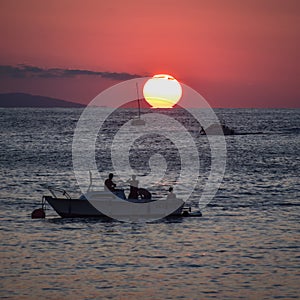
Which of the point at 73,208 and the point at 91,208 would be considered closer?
the point at 91,208

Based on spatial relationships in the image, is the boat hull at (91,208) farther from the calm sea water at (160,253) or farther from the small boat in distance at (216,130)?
the small boat in distance at (216,130)

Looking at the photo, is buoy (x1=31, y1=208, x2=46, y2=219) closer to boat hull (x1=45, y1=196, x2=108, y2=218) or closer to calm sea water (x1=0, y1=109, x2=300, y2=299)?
calm sea water (x1=0, y1=109, x2=300, y2=299)

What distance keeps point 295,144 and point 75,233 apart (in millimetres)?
84618

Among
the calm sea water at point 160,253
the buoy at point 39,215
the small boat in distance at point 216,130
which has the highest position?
the small boat in distance at point 216,130

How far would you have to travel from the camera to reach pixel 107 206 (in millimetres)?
38094

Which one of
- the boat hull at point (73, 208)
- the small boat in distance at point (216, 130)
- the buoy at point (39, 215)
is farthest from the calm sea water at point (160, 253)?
the small boat in distance at point (216, 130)

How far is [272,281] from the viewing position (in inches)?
1021

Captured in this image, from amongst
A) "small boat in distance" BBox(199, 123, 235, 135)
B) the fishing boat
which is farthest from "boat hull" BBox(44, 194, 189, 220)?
"small boat in distance" BBox(199, 123, 235, 135)

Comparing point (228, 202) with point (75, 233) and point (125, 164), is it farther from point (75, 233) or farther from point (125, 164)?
point (125, 164)

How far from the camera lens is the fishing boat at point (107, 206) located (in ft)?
124

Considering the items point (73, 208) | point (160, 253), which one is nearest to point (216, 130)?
point (73, 208)

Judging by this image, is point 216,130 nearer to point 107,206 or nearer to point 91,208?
point 91,208

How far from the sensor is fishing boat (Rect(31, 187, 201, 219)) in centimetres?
3791

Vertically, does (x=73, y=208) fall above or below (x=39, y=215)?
above
